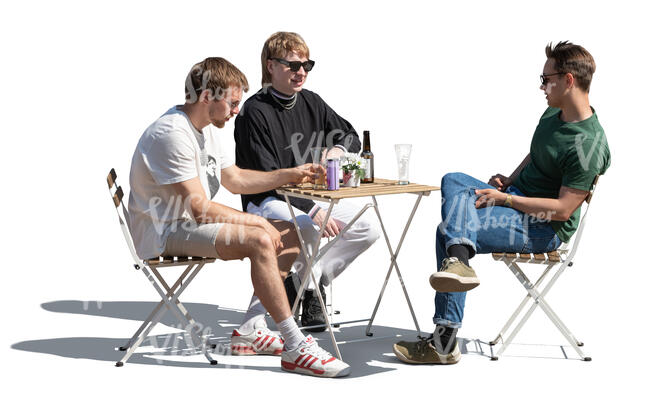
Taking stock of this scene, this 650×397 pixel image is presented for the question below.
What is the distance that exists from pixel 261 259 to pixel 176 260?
1.87 ft

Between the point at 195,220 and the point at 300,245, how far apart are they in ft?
2.92

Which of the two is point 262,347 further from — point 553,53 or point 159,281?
point 553,53

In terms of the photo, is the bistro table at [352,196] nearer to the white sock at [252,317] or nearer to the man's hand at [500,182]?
the white sock at [252,317]

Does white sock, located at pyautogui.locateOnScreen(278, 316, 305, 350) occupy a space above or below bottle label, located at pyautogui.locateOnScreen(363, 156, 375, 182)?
below

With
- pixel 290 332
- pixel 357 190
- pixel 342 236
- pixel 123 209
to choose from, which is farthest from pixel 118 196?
pixel 342 236

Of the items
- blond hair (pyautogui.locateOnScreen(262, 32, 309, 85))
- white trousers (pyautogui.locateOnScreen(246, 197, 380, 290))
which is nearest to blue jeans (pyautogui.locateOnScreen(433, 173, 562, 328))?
white trousers (pyautogui.locateOnScreen(246, 197, 380, 290))

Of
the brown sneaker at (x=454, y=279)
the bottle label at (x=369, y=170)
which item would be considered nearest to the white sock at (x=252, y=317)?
the bottle label at (x=369, y=170)

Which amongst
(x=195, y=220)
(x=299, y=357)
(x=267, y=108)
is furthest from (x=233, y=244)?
(x=267, y=108)

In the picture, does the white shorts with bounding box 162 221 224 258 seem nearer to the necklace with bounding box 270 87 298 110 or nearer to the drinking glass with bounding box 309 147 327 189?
the drinking glass with bounding box 309 147 327 189

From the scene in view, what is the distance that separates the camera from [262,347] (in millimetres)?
6188

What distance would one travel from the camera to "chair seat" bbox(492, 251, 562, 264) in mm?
5969

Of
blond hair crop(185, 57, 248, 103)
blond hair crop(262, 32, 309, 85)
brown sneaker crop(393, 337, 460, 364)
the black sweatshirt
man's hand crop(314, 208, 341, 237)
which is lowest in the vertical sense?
brown sneaker crop(393, 337, 460, 364)

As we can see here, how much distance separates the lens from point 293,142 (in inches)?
263

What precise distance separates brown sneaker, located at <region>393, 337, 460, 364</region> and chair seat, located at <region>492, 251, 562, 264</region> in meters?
0.61
